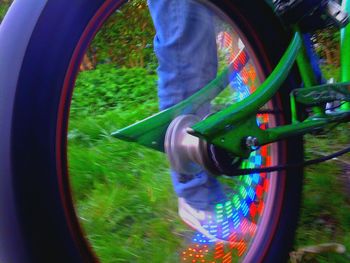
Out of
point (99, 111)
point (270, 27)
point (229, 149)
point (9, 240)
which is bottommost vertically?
point (9, 240)

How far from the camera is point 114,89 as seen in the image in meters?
1.27

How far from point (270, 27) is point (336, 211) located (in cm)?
65

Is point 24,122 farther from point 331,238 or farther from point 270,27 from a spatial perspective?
point 331,238

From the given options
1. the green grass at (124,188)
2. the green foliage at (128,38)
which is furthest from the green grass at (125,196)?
the green foliage at (128,38)

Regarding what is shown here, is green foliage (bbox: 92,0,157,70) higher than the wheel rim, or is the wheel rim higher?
green foliage (bbox: 92,0,157,70)

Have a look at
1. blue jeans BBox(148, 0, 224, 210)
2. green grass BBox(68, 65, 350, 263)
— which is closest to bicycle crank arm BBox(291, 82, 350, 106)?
blue jeans BBox(148, 0, 224, 210)

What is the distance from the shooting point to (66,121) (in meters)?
0.83

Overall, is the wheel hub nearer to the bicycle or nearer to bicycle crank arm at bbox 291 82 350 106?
the bicycle

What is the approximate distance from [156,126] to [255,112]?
7.9 inches

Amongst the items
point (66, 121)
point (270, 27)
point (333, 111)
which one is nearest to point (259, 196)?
point (333, 111)

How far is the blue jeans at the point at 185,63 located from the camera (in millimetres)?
1191

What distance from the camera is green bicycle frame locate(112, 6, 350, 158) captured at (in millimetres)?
1000

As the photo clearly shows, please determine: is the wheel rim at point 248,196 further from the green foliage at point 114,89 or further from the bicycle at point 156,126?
the green foliage at point 114,89

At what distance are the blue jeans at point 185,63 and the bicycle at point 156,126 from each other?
0.07 meters
